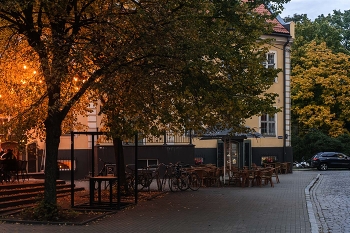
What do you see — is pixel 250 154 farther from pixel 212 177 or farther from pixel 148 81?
pixel 148 81

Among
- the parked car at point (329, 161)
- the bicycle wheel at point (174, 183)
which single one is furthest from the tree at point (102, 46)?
the parked car at point (329, 161)

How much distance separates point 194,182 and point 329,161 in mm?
22465

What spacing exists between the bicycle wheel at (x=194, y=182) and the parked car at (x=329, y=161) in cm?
2174

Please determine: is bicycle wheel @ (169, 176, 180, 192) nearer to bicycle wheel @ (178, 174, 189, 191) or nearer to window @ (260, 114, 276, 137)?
bicycle wheel @ (178, 174, 189, 191)

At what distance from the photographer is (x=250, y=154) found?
36.6 m

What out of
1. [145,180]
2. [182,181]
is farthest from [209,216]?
[182,181]

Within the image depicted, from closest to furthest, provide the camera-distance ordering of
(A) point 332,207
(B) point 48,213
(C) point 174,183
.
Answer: (B) point 48,213 → (A) point 332,207 → (C) point 174,183

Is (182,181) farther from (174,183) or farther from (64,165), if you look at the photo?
(64,165)

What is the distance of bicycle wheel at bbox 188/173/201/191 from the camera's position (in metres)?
22.8

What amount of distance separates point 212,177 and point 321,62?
95.6 ft

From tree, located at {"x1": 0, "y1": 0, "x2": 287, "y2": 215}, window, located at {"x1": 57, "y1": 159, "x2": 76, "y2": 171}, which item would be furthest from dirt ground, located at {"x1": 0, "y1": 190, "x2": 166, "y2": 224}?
window, located at {"x1": 57, "y1": 159, "x2": 76, "y2": 171}

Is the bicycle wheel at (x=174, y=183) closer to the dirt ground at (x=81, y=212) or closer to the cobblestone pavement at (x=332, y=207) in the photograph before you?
the dirt ground at (x=81, y=212)

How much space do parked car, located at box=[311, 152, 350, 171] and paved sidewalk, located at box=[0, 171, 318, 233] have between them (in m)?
22.7

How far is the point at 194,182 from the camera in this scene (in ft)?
76.1
